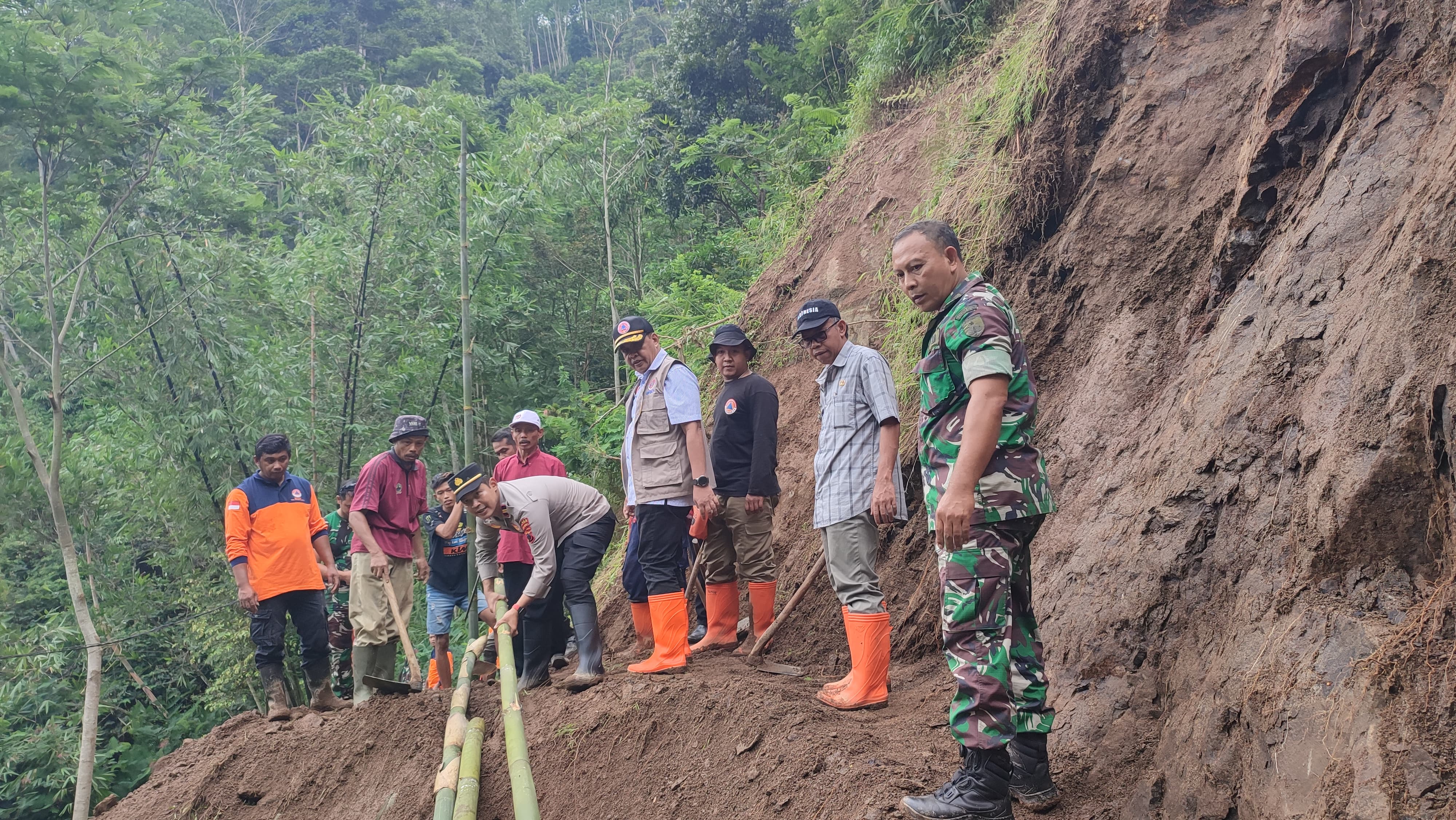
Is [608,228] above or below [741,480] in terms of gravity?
above

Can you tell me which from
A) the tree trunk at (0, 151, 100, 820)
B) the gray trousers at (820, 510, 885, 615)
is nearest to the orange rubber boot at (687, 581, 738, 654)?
the gray trousers at (820, 510, 885, 615)

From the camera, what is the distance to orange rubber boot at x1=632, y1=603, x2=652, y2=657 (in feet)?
19.0

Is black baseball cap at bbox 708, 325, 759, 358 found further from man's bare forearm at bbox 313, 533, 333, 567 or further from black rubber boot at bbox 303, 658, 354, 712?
black rubber boot at bbox 303, 658, 354, 712

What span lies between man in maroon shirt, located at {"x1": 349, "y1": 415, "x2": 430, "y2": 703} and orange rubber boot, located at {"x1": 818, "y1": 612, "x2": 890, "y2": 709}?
3.64 meters

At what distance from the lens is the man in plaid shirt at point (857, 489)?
12.6ft

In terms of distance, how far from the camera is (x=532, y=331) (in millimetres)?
18094

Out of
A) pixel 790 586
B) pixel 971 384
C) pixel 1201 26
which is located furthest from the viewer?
pixel 790 586

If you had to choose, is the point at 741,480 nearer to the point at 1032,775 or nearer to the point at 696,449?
Answer: the point at 696,449

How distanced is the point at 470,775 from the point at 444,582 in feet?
10.8

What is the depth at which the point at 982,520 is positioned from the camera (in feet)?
8.84

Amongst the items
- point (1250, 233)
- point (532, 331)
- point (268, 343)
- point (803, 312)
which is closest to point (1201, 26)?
point (1250, 233)

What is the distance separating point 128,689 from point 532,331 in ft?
29.5

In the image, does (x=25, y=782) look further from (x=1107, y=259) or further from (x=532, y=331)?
(x=1107, y=259)

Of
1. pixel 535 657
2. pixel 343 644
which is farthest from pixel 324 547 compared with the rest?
pixel 535 657
